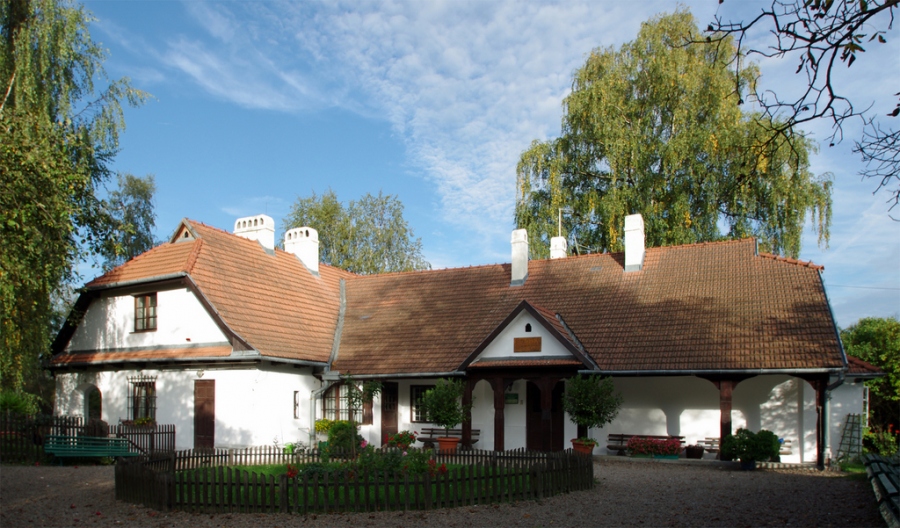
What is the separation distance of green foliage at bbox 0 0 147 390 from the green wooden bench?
1725 millimetres

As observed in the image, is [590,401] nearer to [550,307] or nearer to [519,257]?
[550,307]

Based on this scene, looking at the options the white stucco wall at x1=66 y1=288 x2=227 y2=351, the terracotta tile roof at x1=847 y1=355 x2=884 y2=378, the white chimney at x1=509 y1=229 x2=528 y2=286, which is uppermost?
the white chimney at x1=509 y1=229 x2=528 y2=286

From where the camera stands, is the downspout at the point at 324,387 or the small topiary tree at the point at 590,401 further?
the downspout at the point at 324,387

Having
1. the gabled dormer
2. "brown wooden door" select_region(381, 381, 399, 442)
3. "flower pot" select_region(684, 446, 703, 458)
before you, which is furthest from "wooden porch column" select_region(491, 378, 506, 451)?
"flower pot" select_region(684, 446, 703, 458)

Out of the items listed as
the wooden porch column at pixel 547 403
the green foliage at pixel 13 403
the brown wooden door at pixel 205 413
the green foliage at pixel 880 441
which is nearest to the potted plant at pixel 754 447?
the wooden porch column at pixel 547 403

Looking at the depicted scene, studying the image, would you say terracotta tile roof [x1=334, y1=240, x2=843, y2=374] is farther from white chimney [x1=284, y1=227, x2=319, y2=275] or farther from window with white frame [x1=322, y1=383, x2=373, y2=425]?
white chimney [x1=284, y1=227, x2=319, y2=275]

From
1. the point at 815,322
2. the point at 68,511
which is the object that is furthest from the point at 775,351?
the point at 68,511

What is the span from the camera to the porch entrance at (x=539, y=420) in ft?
69.9

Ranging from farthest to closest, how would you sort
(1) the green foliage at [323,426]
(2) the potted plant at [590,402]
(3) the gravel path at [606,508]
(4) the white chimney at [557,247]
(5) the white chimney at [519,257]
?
1. (4) the white chimney at [557,247]
2. (5) the white chimney at [519,257]
3. (1) the green foliage at [323,426]
4. (2) the potted plant at [590,402]
5. (3) the gravel path at [606,508]

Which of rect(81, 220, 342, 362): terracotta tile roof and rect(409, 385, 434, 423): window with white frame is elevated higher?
rect(81, 220, 342, 362): terracotta tile roof

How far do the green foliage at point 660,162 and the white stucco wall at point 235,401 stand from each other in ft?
43.7

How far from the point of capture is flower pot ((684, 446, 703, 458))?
19.2 metres

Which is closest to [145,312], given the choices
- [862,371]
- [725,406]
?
[725,406]

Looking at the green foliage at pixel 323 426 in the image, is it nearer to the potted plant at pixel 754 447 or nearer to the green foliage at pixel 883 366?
the potted plant at pixel 754 447
